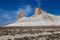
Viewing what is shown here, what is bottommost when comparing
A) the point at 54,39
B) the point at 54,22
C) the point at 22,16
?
the point at 54,39

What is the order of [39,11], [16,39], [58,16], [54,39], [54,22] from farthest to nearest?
[39,11]
[58,16]
[54,22]
[54,39]
[16,39]

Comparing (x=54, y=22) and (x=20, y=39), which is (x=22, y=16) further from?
(x=20, y=39)

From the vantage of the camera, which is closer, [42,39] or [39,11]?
[42,39]

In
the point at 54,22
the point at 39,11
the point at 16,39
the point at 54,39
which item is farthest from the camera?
the point at 39,11

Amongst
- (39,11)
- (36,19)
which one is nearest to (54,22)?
(36,19)

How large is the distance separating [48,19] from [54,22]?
5.45ft

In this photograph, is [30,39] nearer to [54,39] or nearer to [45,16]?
[54,39]

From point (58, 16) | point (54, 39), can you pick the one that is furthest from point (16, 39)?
point (58, 16)

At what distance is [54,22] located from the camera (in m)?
45.8

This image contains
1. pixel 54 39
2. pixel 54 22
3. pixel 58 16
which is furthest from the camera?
pixel 58 16

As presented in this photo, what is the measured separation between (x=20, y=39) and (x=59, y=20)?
1129 inches

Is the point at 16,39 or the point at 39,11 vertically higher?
the point at 39,11

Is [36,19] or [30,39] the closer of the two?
[30,39]

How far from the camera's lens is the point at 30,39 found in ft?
62.0
